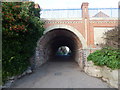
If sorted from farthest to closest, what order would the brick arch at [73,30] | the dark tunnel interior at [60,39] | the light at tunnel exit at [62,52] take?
the light at tunnel exit at [62,52], the dark tunnel interior at [60,39], the brick arch at [73,30]

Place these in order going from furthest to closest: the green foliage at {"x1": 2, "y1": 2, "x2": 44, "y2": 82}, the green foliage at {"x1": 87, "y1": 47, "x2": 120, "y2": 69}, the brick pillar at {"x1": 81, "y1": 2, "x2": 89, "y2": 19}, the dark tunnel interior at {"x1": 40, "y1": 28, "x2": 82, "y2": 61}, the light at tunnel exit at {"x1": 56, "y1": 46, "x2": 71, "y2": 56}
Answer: the light at tunnel exit at {"x1": 56, "y1": 46, "x2": 71, "y2": 56}, the dark tunnel interior at {"x1": 40, "y1": 28, "x2": 82, "y2": 61}, the brick pillar at {"x1": 81, "y1": 2, "x2": 89, "y2": 19}, the green foliage at {"x1": 87, "y1": 47, "x2": 120, "y2": 69}, the green foliage at {"x1": 2, "y1": 2, "x2": 44, "y2": 82}

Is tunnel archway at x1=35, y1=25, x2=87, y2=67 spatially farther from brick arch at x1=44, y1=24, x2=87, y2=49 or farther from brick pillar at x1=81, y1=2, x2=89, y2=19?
brick pillar at x1=81, y1=2, x2=89, y2=19

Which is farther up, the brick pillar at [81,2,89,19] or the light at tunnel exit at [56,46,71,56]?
the brick pillar at [81,2,89,19]

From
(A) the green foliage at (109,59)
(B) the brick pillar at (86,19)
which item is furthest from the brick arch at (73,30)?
(A) the green foliage at (109,59)

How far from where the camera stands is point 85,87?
16.5 feet

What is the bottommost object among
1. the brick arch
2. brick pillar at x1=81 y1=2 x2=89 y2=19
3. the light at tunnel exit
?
the light at tunnel exit

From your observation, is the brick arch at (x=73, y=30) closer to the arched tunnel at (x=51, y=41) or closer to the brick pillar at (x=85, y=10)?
the arched tunnel at (x=51, y=41)

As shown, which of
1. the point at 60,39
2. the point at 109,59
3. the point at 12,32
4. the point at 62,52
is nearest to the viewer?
the point at 12,32

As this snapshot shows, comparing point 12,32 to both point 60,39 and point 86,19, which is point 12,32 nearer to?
point 86,19

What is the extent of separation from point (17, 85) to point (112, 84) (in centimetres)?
599

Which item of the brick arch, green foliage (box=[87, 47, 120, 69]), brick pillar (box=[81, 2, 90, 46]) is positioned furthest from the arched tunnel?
green foliage (box=[87, 47, 120, 69])

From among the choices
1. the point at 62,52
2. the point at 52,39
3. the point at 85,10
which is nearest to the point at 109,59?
the point at 85,10

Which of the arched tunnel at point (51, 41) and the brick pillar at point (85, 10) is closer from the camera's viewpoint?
the brick pillar at point (85, 10)

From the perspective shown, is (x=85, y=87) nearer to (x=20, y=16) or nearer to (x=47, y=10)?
(x=20, y=16)
